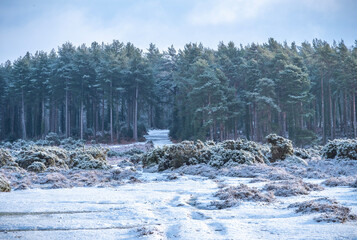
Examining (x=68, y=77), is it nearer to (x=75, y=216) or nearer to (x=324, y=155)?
(x=324, y=155)

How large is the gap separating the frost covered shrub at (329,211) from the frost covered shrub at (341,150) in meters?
10.3

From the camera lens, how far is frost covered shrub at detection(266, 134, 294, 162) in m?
16.7

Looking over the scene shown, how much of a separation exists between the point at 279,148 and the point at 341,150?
2.86m

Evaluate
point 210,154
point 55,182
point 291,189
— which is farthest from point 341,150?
point 55,182

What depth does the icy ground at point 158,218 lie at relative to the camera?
420 centimetres

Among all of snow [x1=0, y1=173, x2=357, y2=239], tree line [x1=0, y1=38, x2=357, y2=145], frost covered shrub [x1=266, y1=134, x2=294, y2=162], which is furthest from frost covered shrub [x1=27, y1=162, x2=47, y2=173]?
tree line [x1=0, y1=38, x2=357, y2=145]

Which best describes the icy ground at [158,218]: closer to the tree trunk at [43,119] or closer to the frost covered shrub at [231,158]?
the frost covered shrub at [231,158]

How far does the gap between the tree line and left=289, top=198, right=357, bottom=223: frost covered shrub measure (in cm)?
3301

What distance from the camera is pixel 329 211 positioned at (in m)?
5.16

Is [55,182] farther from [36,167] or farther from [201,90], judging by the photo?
[201,90]

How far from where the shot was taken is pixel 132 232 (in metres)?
4.39

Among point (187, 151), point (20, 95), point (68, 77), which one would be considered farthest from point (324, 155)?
point (20, 95)

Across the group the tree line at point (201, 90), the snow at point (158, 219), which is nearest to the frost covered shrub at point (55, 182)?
the snow at point (158, 219)

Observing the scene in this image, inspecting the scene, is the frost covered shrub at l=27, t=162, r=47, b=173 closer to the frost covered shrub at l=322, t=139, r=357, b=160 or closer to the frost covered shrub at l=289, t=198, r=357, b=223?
the frost covered shrub at l=289, t=198, r=357, b=223
